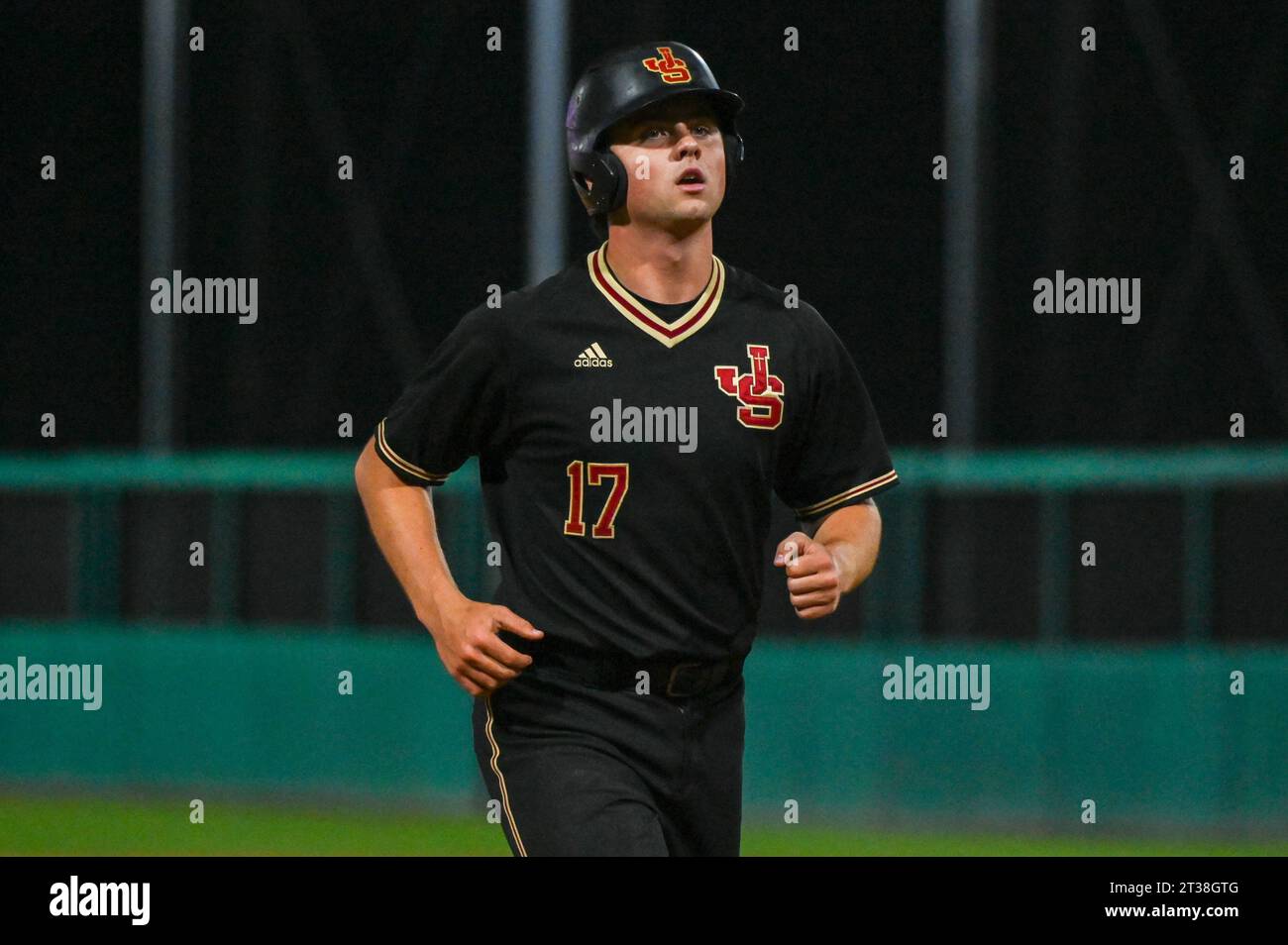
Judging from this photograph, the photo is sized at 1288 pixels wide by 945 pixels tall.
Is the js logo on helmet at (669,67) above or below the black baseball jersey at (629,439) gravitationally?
above

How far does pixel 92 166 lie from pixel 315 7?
2.09 meters

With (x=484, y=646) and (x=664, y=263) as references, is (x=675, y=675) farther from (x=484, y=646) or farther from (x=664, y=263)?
(x=664, y=263)

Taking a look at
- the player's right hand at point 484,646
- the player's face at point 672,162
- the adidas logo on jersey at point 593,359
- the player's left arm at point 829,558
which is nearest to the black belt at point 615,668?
the player's right hand at point 484,646

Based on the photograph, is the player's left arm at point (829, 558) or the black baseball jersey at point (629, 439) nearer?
the player's left arm at point (829, 558)

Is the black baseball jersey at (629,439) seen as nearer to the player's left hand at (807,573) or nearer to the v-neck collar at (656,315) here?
the v-neck collar at (656,315)

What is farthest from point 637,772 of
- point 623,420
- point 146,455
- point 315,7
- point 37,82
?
point 37,82

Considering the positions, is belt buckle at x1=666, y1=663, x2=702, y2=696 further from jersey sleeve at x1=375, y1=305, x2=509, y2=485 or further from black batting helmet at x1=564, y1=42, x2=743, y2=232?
black batting helmet at x1=564, y1=42, x2=743, y2=232

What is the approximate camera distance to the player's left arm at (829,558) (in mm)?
5035

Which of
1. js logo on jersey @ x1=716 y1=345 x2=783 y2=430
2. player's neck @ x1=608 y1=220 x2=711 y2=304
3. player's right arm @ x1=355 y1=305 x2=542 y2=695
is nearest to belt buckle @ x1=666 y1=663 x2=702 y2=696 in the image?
player's right arm @ x1=355 y1=305 x2=542 y2=695

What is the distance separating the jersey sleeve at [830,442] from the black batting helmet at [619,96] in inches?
21.5

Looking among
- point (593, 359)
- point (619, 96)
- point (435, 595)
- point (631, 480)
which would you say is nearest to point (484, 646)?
point (435, 595)

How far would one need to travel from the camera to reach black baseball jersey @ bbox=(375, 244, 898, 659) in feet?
17.1

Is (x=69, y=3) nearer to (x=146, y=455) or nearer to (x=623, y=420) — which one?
(x=146, y=455)

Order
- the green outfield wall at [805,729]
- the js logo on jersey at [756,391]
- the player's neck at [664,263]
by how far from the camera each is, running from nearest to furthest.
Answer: the js logo on jersey at [756,391] → the player's neck at [664,263] → the green outfield wall at [805,729]
